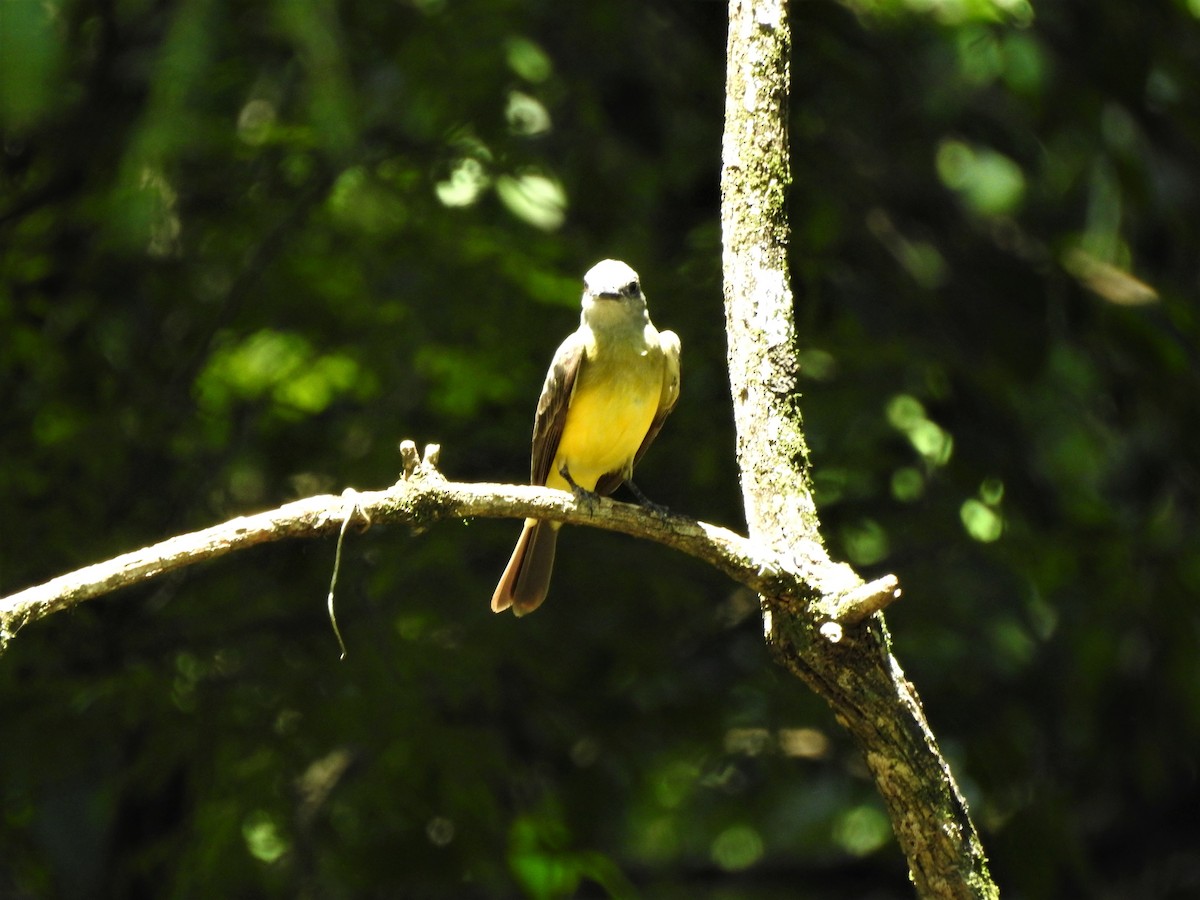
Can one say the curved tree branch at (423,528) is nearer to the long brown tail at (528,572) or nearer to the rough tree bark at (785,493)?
the rough tree bark at (785,493)

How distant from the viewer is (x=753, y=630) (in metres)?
5.77

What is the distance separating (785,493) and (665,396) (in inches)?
77.8

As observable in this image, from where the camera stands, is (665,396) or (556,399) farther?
(665,396)

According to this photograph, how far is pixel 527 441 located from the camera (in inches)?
218

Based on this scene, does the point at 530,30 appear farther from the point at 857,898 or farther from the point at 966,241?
the point at 857,898

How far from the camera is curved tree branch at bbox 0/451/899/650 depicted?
8.03 ft

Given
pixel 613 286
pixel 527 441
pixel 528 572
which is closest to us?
pixel 613 286

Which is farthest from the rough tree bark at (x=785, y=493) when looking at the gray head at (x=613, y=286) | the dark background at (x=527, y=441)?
the dark background at (x=527, y=441)

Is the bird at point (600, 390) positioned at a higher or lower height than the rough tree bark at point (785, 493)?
lower

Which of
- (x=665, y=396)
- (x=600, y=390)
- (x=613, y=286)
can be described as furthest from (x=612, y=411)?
(x=613, y=286)

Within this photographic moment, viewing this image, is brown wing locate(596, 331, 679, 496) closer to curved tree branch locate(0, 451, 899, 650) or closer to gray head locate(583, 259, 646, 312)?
gray head locate(583, 259, 646, 312)

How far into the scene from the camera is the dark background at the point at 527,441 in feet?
16.5

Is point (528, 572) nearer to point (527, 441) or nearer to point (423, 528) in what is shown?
point (527, 441)

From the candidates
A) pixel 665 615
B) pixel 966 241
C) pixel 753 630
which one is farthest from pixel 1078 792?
pixel 966 241
